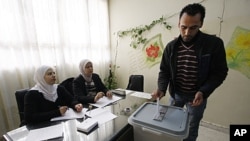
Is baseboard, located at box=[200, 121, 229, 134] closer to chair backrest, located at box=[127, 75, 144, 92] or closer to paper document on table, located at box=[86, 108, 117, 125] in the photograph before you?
chair backrest, located at box=[127, 75, 144, 92]

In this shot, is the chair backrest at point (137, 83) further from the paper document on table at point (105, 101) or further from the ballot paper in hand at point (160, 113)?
the ballot paper in hand at point (160, 113)

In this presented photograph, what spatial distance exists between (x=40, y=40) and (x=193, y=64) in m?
2.19

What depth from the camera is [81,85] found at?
1882 millimetres

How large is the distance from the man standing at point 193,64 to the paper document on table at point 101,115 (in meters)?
0.42

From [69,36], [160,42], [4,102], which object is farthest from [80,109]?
[160,42]

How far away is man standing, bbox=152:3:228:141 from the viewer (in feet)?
3.53

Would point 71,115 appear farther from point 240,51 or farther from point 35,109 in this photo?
point 240,51

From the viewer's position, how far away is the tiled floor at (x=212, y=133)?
203cm

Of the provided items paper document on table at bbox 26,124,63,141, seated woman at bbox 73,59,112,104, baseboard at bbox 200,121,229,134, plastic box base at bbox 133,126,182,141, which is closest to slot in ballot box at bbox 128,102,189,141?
plastic box base at bbox 133,126,182,141

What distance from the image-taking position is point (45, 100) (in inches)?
55.9

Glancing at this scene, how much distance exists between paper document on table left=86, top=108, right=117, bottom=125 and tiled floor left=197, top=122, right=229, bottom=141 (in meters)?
1.50

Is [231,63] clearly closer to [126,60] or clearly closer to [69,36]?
[126,60]

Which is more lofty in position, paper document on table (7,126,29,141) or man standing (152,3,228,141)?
man standing (152,3,228,141)

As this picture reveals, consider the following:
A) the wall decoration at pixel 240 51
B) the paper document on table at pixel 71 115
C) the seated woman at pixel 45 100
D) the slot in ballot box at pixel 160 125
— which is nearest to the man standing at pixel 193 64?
the slot in ballot box at pixel 160 125
